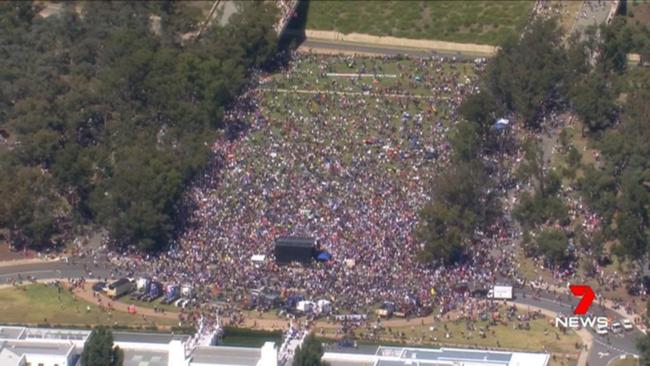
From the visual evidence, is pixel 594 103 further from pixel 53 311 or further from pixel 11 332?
pixel 11 332

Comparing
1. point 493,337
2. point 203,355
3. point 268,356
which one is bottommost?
point 493,337

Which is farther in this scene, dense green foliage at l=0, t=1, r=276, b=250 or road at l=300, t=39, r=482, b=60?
road at l=300, t=39, r=482, b=60

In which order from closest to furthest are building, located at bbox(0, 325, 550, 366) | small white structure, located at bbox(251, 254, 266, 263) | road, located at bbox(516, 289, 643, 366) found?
building, located at bbox(0, 325, 550, 366), road, located at bbox(516, 289, 643, 366), small white structure, located at bbox(251, 254, 266, 263)

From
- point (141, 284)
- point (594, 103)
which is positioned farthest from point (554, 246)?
point (141, 284)

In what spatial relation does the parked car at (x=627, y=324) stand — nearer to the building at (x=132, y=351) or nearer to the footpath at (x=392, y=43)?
the building at (x=132, y=351)

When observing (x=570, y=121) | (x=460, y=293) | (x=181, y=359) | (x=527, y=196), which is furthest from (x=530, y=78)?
(x=181, y=359)

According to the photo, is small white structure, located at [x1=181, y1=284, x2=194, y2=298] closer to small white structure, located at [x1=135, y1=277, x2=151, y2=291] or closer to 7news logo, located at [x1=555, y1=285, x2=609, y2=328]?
small white structure, located at [x1=135, y1=277, x2=151, y2=291]

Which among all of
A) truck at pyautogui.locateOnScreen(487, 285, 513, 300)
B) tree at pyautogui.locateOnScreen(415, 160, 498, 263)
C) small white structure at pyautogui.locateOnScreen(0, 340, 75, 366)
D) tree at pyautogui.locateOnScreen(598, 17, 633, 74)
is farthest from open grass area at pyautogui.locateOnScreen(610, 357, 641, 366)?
tree at pyautogui.locateOnScreen(598, 17, 633, 74)
